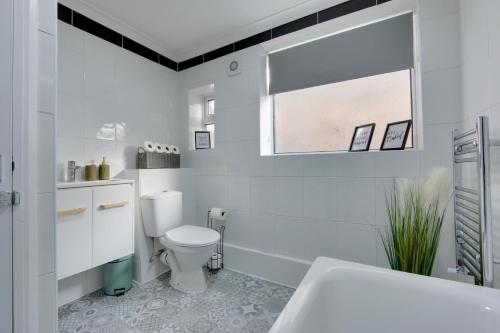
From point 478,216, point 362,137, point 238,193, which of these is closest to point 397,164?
point 362,137

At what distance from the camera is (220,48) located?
236cm

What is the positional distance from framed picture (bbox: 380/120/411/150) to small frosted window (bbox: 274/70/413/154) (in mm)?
65

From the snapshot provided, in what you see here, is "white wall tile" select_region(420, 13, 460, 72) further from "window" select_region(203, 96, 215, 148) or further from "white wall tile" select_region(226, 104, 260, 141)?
"window" select_region(203, 96, 215, 148)

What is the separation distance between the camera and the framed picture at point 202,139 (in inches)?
100

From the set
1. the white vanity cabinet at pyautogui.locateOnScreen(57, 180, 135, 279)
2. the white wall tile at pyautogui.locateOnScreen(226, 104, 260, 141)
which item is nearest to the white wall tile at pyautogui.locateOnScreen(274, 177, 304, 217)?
the white wall tile at pyautogui.locateOnScreen(226, 104, 260, 141)

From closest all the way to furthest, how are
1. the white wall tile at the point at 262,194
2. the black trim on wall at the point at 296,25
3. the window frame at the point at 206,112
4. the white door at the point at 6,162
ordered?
the white door at the point at 6,162, the black trim on wall at the point at 296,25, the white wall tile at the point at 262,194, the window frame at the point at 206,112

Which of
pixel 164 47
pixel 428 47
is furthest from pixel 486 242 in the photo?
pixel 164 47

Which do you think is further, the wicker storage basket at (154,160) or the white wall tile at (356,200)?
the wicker storage basket at (154,160)

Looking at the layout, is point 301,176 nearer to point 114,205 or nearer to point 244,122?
point 244,122

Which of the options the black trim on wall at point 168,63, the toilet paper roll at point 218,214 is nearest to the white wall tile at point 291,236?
the toilet paper roll at point 218,214

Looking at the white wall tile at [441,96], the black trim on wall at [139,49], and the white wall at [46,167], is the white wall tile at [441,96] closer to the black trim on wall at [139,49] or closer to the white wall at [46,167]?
the white wall at [46,167]

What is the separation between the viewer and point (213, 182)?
7.94 ft

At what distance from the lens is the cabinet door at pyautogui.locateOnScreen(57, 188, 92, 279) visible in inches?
57.9

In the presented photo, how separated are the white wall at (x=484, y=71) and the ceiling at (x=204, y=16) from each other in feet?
3.04
